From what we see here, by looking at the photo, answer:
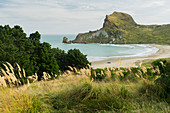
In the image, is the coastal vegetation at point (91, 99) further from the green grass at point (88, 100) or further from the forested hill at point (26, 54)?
the forested hill at point (26, 54)

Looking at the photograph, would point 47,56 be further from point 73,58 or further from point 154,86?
point 154,86

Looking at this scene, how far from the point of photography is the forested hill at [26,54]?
16.0 metres

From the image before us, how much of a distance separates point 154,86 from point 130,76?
484 centimetres

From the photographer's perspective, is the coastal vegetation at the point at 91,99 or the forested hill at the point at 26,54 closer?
the coastal vegetation at the point at 91,99

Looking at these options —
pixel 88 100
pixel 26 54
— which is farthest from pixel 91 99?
pixel 26 54

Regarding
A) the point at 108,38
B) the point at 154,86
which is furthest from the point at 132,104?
the point at 108,38

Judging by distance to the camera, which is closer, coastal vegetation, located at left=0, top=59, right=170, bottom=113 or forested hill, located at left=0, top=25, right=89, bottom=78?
coastal vegetation, located at left=0, top=59, right=170, bottom=113

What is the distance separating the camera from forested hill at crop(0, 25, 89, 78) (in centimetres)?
1595

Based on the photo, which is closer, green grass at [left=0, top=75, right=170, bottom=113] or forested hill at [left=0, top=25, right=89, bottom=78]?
green grass at [left=0, top=75, right=170, bottom=113]

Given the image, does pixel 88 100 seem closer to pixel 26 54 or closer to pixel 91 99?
pixel 91 99

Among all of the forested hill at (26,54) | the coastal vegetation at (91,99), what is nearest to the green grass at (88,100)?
the coastal vegetation at (91,99)

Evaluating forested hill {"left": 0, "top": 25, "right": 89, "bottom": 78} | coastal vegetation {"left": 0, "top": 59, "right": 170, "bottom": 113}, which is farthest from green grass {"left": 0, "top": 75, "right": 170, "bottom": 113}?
forested hill {"left": 0, "top": 25, "right": 89, "bottom": 78}

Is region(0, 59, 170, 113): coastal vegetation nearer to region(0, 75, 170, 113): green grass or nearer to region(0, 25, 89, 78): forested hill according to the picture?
region(0, 75, 170, 113): green grass

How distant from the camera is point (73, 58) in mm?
23422
